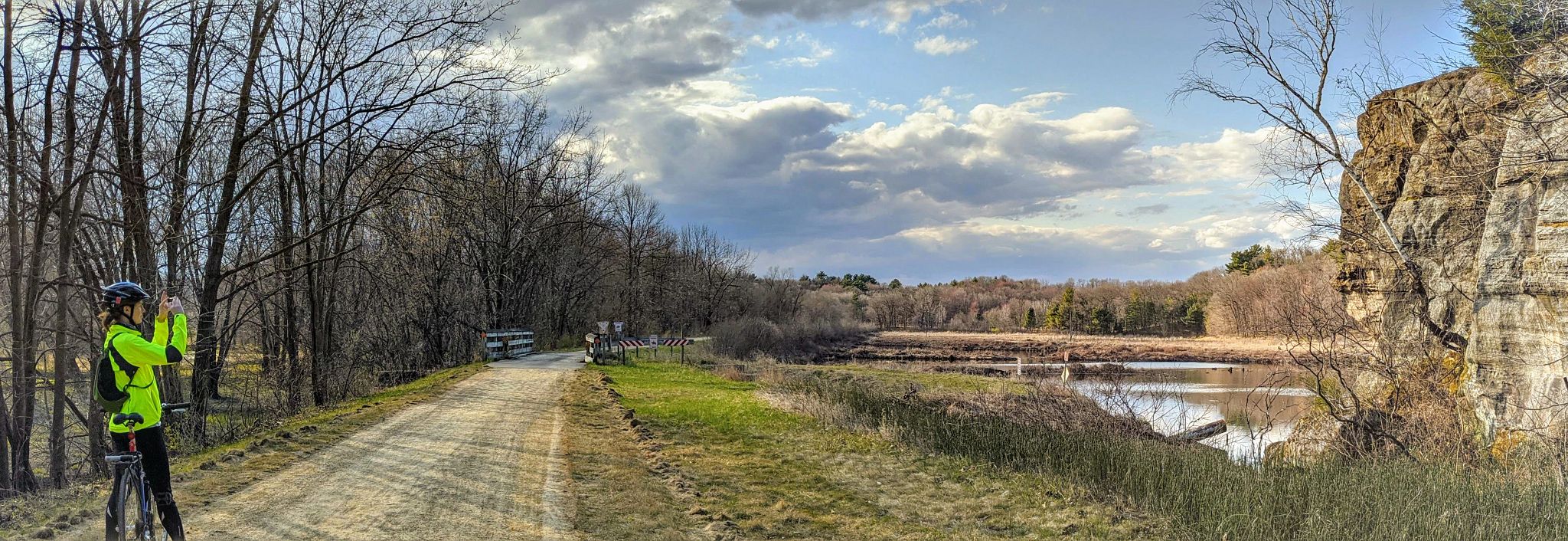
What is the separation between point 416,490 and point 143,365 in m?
3.16

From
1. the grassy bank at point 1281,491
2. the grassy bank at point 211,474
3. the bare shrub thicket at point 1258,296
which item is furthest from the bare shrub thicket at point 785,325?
the grassy bank at point 1281,491

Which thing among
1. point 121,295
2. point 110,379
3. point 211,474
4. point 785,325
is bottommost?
point 211,474

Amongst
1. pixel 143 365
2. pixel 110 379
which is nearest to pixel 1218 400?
pixel 143 365

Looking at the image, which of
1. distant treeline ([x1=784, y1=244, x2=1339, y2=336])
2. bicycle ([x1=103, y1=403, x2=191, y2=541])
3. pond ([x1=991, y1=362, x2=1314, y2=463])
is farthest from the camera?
distant treeline ([x1=784, y1=244, x2=1339, y2=336])

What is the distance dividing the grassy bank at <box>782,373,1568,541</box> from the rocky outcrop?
2057 millimetres

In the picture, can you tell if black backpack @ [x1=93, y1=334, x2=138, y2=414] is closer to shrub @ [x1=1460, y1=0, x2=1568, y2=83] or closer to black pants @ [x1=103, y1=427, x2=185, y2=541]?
black pants @ [x1=103, y1=427, x2=185, y2=541]

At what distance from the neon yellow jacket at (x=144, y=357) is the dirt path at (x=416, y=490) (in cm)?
128

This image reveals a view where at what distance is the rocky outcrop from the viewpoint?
10.2 m

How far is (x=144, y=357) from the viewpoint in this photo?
5512mm

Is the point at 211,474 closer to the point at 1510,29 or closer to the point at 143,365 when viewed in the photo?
the point at 143,365

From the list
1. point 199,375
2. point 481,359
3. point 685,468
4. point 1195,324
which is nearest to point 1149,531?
point 685,468

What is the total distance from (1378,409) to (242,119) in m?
19.8

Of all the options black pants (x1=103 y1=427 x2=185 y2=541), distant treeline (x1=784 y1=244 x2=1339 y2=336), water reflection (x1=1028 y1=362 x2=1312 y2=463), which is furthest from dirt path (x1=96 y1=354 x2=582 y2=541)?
distant treeline (x1=784 y1=244 x2=1339 y2=336)

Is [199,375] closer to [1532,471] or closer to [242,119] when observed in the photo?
[242,119]
